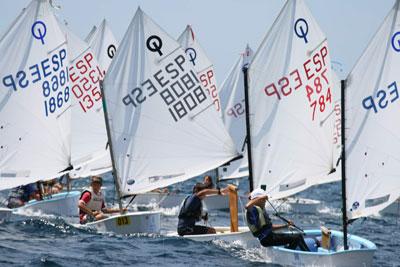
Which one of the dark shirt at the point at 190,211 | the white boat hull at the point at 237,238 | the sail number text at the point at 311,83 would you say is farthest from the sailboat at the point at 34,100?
the white boat hull at the point at 237,238

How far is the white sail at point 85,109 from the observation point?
100 feet

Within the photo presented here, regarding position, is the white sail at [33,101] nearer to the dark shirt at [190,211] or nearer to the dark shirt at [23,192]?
the dark shirt at [23,192]

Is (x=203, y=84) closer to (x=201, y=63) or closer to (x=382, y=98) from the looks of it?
(x=201, y=63)

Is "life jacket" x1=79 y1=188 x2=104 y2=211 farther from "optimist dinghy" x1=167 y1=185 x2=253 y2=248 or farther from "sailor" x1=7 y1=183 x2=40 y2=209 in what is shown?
"sailor" x1=7 y1=183 x2=40 y2=209

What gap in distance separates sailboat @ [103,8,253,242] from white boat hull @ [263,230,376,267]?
5.20m

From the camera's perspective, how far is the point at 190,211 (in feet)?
63.3

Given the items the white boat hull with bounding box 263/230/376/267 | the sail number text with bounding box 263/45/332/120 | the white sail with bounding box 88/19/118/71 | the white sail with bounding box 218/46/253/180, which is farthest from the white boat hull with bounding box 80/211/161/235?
the white sail with bounding box 88/19/118/71

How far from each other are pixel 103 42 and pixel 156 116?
12.8 metres

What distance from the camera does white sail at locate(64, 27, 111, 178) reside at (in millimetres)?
30516

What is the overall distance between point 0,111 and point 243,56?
1287cm

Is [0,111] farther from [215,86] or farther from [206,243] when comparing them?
[215,86]

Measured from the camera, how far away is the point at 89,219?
21.1m

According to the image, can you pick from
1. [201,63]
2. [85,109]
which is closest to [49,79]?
[85,109]

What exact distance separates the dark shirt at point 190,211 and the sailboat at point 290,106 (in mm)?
2057
